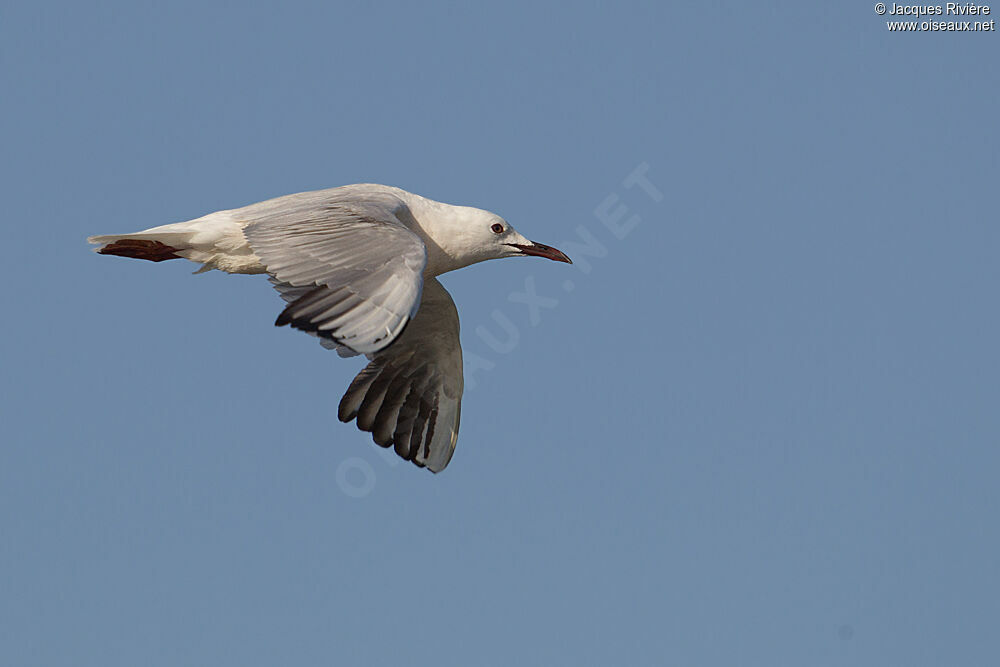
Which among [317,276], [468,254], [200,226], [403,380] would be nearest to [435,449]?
[403,380]

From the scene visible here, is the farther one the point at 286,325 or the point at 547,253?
the point at 547,253

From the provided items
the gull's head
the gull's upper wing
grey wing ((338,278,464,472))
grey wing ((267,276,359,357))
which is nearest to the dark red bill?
the gull's head

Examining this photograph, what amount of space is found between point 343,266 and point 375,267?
25 cm

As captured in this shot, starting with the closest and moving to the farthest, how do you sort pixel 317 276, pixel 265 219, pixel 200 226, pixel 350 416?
pixel 317 276 → pixel 265 219 → pixel 200 226 → pixel 350 416

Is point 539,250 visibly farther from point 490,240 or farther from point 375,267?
point 375,267

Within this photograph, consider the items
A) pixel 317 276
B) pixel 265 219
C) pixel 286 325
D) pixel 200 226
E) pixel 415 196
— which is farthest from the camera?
pixel 415 196

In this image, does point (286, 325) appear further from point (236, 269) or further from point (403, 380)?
point (403, 380)

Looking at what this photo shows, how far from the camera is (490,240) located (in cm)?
1380

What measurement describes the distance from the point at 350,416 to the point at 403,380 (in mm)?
662

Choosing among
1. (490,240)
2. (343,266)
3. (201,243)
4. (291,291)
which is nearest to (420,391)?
(490,240)

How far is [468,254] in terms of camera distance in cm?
1379

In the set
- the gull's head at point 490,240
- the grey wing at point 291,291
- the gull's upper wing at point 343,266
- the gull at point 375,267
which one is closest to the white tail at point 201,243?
the gull at point 375,267

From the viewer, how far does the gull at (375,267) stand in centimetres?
1026

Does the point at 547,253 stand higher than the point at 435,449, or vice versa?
the point at 547,253
